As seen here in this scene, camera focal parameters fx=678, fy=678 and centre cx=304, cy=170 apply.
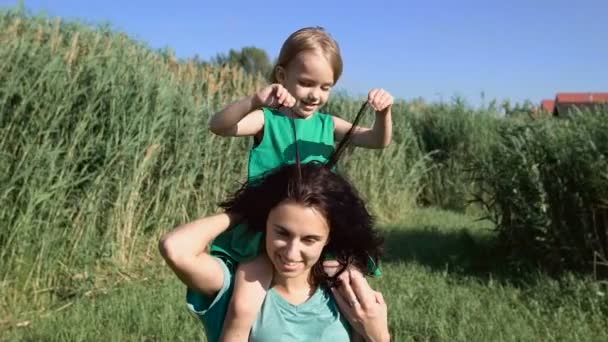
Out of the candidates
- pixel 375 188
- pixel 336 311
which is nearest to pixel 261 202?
pixel 336 311

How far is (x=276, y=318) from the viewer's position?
1912mm

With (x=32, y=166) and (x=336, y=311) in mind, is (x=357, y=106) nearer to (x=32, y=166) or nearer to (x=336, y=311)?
(x=32, y=166)

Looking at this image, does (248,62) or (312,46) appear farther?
(248,62)

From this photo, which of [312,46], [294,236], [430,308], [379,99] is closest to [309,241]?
[294,236]

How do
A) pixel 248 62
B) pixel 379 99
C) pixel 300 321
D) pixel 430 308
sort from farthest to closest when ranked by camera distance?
pixel 248 62 < pixel 430 308 < pixel 379 99 < pixel 300 321

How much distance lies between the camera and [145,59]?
6539mm

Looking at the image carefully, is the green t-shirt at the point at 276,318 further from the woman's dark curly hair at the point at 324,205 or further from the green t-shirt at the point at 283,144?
the green t-shirt at the point at 283,144

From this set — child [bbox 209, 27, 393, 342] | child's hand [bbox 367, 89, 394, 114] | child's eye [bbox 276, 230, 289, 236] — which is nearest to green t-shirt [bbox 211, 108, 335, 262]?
child [bbox 209, 27, 393, 342]

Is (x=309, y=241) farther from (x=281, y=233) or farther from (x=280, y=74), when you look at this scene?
(x=280, y=74)

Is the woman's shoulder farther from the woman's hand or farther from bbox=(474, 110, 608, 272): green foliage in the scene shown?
bbox=(474, 110, 608, 272): green foliage

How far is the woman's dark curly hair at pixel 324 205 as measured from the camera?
1.88 metres

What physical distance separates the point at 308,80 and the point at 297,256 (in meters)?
0.63

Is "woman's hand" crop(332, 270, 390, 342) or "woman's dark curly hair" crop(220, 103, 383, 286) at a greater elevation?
"woman's dark curly hair" crop(220, 103, 383, 286)

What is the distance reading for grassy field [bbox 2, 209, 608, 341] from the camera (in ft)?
13.6
